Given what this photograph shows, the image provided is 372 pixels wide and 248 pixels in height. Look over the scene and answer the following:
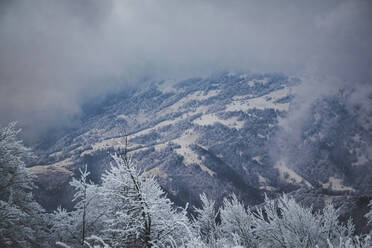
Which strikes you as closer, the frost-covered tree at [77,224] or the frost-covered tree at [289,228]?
the frost-covered tree at [77,224]

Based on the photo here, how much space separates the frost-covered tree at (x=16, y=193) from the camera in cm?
1660

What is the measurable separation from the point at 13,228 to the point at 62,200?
21408cm

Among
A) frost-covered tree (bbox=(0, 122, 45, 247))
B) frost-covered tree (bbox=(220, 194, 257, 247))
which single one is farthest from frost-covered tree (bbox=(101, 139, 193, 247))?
frost-covered tree (bbox=(220, 194, 257, 247))

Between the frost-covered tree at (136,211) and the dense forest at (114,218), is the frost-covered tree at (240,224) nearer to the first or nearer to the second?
the dense forest at (114,218)

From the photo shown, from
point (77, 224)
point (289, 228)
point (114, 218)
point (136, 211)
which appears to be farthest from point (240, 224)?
point (136, 211)

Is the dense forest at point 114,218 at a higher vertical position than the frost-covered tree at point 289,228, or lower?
higher

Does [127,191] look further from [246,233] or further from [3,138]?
[246,233]

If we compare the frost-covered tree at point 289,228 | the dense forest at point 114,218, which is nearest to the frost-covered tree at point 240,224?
the dense forest at point 114,218

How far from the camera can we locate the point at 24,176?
63.0ft

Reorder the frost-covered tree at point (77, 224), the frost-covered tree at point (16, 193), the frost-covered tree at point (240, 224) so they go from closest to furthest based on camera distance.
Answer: the frost-covered tree at point (16, 193)
the frost-covered tree at point (77, 224)
the frost-covered tree at point (240, 224)

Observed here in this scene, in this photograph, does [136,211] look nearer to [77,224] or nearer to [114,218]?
[114,218]

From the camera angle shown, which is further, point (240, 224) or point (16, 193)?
point (240, 224)

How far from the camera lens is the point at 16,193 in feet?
63.4

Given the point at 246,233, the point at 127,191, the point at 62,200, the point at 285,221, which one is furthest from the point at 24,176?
the point at 62,200
